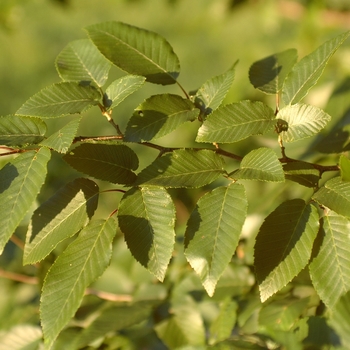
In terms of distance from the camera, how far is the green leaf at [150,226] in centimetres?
86

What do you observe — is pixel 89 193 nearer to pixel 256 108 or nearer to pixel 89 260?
pixel 89 260

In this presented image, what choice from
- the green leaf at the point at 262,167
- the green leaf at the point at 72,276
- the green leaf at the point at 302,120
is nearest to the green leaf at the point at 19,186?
the green leaf at the point at 72,276

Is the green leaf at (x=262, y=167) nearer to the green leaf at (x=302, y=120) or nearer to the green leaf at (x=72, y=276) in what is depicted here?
the green leaf at (x=302, y=120)

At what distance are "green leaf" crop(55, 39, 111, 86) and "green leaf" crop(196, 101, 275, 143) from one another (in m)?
0.26

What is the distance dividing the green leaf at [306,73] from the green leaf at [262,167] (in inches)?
6.1

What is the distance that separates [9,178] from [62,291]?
21cm

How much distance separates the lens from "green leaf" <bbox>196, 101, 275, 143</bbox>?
0.93 meters

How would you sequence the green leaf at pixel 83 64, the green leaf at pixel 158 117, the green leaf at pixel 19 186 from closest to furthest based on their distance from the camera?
the green leaf at pixel 19 186
the green leaf at pixel 158 117
the green leaf at pixel 83 64

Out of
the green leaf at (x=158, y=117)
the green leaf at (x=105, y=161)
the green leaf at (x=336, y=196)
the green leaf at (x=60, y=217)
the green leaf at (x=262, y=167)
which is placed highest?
the green leaf at (x=158, y=117)

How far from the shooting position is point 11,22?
3758 millimetres

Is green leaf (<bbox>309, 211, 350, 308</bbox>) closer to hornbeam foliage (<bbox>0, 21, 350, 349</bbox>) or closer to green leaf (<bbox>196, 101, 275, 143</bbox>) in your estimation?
hornbeam foliage (<bbox>0, 21, 350, 349</bbox>)

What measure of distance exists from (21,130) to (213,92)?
379 mm

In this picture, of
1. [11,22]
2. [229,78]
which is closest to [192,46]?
[11,22]

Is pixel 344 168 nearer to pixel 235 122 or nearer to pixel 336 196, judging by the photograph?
pixel 336 196
